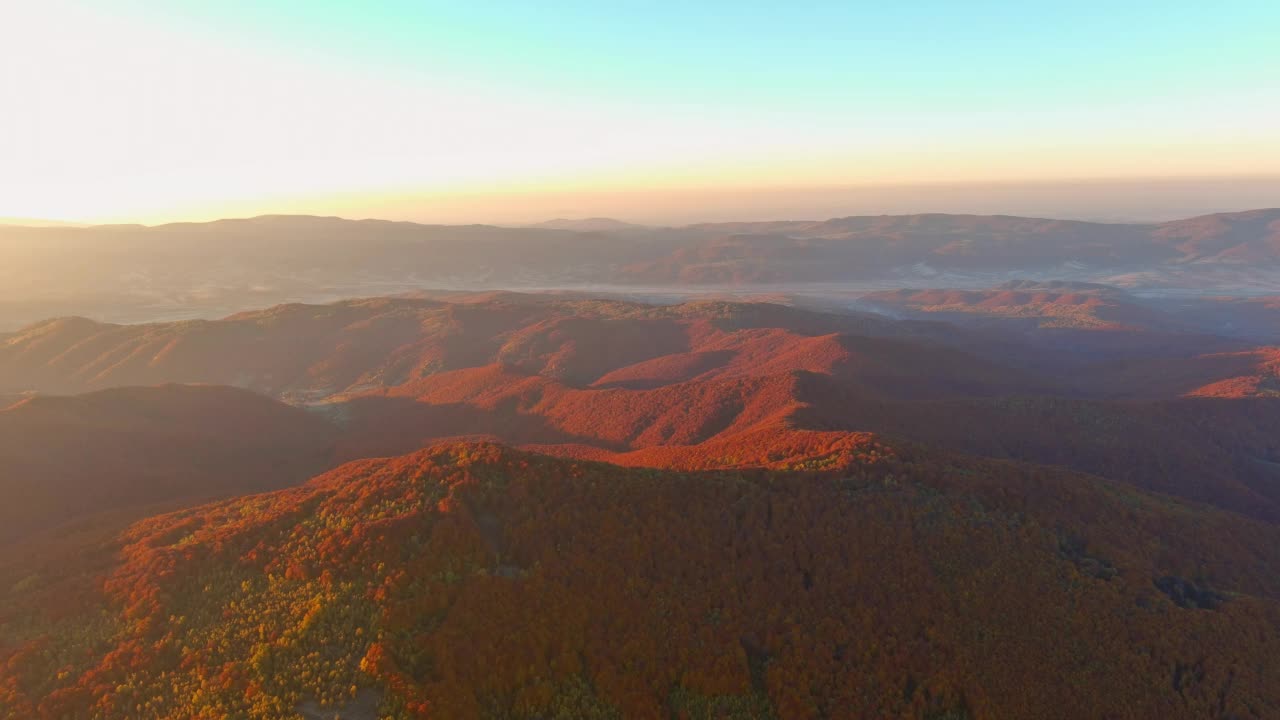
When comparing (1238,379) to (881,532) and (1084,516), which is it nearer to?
(1084,516)

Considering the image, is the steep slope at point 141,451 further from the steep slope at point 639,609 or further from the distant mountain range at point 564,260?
the distant mountain range at point 564,260

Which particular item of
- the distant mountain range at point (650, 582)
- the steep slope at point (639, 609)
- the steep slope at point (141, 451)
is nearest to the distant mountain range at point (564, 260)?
the steep slope at point (141, 451)

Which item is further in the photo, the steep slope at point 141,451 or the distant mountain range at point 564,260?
the distant mountain range at point 564,260

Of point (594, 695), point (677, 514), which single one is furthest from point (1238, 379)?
point (594, 695)

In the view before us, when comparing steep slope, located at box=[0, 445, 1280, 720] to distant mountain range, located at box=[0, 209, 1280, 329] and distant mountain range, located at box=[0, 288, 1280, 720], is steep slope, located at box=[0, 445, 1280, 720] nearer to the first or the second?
distant mountain range, located at box=[0, 288, 1280, 720]

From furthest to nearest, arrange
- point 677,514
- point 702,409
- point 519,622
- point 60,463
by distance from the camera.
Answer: point 702,409, point 60,463, point 677,514, point 519,622

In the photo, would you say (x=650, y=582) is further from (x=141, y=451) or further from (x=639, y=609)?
(x=141, y=451)
